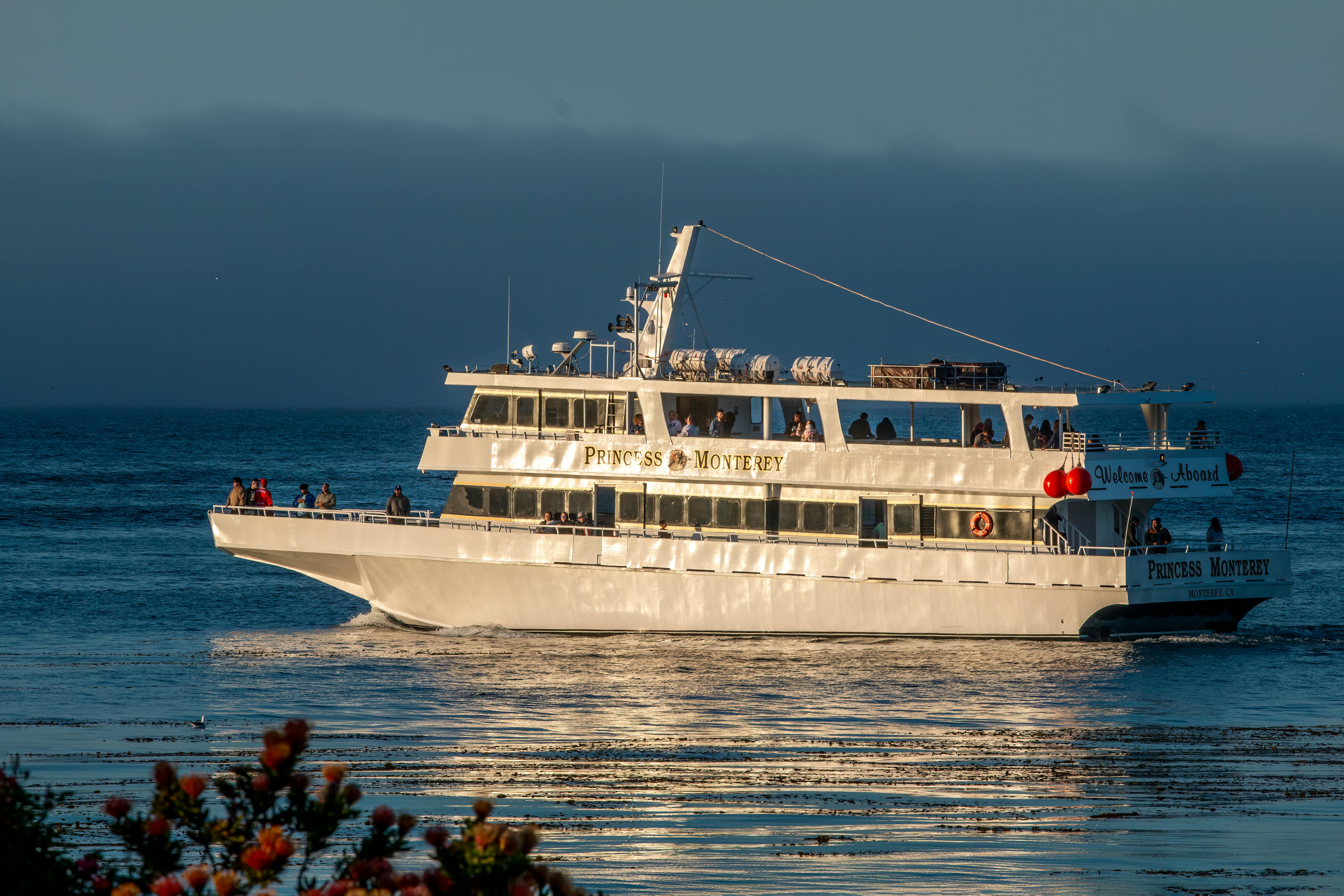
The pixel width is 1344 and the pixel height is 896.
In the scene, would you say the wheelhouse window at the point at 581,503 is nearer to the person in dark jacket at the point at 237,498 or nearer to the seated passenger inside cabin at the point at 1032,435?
the person in dark jacket at the point at 237,498

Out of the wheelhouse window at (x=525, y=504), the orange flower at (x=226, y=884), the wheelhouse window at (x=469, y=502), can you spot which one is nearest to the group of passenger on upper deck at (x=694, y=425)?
the wheelhouse window at (x=525, y=504)

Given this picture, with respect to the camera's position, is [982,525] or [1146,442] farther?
[1146,442]

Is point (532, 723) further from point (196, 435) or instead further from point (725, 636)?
point (196, 435)

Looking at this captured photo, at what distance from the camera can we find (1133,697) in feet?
68.4

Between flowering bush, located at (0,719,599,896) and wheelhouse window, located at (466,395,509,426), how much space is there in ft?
66.9

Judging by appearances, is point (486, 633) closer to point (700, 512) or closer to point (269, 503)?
point (700, 512)

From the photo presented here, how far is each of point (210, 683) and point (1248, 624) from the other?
66.7 ft

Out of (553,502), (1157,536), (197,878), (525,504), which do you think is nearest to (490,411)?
(525,504)

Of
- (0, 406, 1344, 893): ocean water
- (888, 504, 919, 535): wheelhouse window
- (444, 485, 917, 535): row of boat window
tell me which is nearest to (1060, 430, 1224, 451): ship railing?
(888, 504, 919, 535): wheelhouse window

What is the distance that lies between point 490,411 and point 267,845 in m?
21.5

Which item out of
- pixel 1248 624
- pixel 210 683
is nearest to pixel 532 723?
pixel 210 683

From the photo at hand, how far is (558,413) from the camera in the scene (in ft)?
90.0

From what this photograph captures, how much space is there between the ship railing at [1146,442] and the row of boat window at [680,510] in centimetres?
300

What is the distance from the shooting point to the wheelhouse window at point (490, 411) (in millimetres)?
27766
